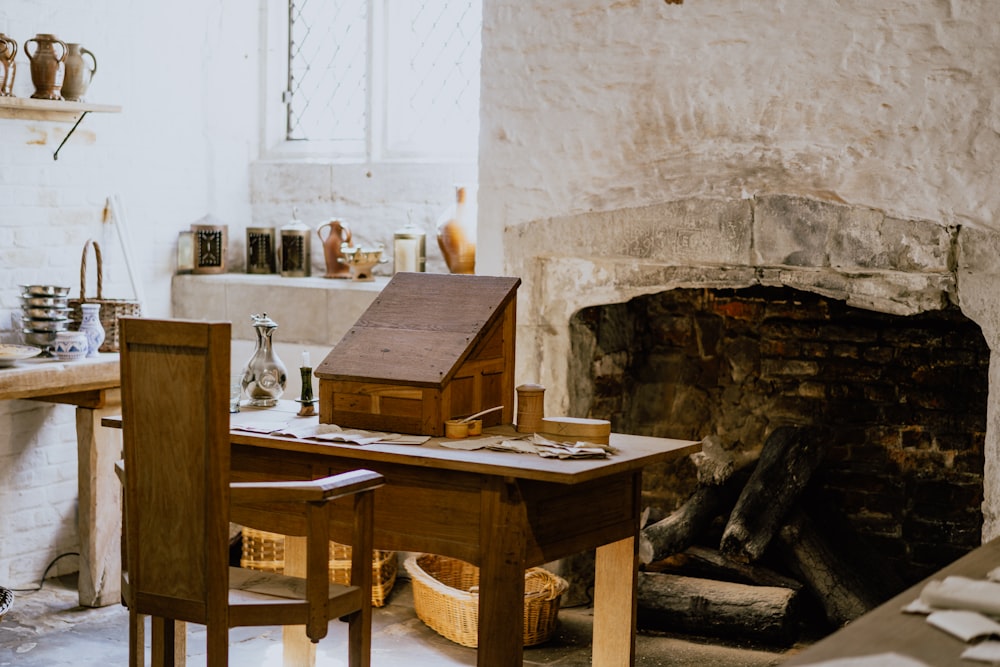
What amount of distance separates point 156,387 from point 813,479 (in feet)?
9.45

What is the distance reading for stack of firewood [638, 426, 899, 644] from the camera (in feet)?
14.5

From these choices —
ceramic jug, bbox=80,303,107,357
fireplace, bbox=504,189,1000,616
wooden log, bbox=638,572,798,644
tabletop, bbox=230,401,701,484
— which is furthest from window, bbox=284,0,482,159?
tabletop, bbox=230,401,701,484

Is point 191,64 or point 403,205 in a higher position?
point 191,64

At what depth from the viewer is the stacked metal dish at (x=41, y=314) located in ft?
15.6

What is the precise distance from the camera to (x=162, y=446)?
2846 mm

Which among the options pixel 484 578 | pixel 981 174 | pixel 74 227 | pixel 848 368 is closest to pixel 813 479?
pixel 848 368

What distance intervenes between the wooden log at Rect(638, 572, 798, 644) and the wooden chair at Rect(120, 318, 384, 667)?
184cm

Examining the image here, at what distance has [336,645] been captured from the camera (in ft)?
14.5

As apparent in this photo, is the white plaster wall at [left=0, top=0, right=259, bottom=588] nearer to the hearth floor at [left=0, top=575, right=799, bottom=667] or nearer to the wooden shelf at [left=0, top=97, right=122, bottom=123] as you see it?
the wooden shelf at [left=0, top=97, right=122, bottom=123]

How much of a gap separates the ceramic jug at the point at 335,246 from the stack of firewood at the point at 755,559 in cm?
187

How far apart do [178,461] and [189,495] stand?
81mm

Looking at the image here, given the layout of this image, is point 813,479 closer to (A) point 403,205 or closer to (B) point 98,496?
(A) point 403,205

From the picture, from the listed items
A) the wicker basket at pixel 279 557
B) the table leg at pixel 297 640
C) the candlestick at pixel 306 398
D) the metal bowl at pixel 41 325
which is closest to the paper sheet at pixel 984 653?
the candlestick at pixel 306 398

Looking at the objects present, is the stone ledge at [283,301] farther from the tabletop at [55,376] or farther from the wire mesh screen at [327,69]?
the tabletop at [55,376]
